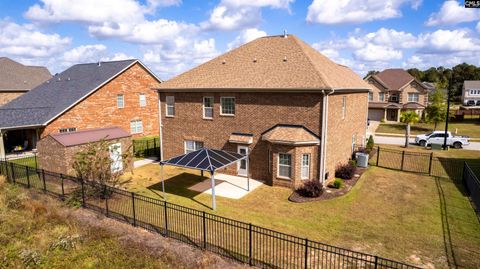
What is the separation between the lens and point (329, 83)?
1770 cm

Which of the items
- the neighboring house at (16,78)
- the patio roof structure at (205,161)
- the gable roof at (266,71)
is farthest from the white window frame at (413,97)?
the neighboring house at (16,78)

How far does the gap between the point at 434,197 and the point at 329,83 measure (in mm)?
8440

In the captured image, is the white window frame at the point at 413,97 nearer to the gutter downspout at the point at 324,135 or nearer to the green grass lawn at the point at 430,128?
the green grass lawn at the point at 430,128

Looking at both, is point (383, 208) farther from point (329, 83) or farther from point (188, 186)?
point (188, 186)

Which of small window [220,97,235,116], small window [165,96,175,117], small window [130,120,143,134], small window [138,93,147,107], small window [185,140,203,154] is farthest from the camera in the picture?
small window [138,93,147,107]

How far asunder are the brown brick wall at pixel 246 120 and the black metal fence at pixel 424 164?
8.14 meters

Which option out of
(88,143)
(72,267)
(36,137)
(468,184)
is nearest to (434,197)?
(468,184)

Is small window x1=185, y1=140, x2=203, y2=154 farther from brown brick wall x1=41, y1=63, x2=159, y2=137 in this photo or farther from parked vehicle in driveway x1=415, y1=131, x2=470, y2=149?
parked vehicle in driveway x1=415, y1=131, x2=470, y2=149

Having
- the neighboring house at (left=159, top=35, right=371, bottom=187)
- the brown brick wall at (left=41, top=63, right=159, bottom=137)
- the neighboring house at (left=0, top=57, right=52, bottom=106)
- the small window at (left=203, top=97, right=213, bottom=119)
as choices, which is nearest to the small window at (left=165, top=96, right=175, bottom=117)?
the neighboring house at (left=159, top=35, right=371, bottom=187)

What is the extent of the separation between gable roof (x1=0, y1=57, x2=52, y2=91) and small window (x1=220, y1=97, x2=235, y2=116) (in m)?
39.7

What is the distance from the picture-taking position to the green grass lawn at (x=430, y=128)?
41044 millimetres

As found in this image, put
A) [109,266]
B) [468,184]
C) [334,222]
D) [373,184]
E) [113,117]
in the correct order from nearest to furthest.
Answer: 1. [109,266]
2. [334,222]
3. [468,184]
4. [373,184]
5. [113,117]

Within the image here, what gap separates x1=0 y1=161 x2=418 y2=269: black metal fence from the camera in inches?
404

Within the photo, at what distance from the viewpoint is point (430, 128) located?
4428cm
